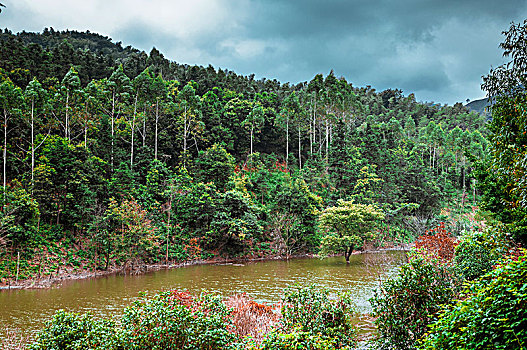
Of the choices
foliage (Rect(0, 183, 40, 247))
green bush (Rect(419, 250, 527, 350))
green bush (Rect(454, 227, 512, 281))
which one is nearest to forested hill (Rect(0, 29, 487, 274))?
foliage (Rect(0, 183, 40, 247))

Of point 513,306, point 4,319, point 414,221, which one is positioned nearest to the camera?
point 513,306

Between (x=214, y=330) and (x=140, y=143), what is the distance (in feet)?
89.1

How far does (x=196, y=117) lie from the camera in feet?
105

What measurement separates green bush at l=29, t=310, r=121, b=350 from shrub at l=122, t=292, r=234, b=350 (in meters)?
0.25

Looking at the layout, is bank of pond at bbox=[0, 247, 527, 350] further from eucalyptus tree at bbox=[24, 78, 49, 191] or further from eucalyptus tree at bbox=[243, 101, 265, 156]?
eucalyptus tree at bbox=[243, 101, 265, 156]

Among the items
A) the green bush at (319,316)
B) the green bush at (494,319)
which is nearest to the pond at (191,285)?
the green bush at (319,316)

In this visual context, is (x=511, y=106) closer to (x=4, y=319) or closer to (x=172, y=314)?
(x=172, y=314)

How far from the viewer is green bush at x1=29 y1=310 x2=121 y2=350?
4.68 m

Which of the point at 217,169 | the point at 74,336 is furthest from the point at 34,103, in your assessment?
the point at 74,336

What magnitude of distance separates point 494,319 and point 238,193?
72.7ft

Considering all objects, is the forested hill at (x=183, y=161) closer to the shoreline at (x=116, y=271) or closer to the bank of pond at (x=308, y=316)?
the shoreline at (x=116, y=271)

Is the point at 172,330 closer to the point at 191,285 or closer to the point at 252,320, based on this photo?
the point at 252,320

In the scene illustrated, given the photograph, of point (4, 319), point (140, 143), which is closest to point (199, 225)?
point (140, 143)

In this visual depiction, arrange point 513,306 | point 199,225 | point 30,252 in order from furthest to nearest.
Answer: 1. point 199,225
2. point 30,252
3. point 513,306
